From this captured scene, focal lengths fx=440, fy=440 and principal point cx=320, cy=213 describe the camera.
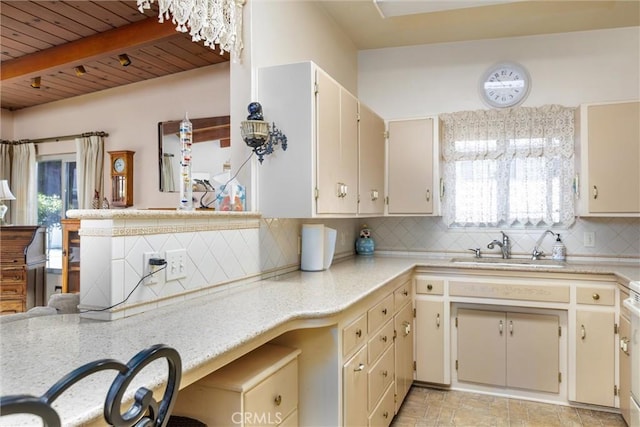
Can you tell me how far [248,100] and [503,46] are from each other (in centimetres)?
239

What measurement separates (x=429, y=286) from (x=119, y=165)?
3465mm

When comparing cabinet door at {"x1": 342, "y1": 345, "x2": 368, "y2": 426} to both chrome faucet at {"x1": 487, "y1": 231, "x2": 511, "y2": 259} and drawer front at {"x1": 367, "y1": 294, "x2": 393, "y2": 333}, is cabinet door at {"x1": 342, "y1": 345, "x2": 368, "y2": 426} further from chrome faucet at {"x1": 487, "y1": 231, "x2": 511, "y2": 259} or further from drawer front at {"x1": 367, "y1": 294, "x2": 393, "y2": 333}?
chrome faucet at {"x1": 487, "y1": 231, "x2": 511, "y2": 259}

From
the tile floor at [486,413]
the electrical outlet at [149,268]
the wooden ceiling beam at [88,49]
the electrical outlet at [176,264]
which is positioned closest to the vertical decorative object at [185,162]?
→ the electrical outlet at [176,264]

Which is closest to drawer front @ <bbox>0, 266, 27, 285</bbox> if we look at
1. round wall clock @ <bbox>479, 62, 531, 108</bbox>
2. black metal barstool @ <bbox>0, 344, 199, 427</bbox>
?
black metal barstool @ <bbox>0, 344, 199, 427</bbox>

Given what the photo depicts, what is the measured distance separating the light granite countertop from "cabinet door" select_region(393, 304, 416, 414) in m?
0.64

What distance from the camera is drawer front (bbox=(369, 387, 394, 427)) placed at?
2.23 meters

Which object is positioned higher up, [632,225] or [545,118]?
[545,118]

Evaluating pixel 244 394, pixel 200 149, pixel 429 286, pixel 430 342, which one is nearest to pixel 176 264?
pixel 244 394

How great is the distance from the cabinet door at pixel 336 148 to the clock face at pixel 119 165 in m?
2.94

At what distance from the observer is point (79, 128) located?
5.17 meters

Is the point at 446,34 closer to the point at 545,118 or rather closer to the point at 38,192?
the point at 545,118

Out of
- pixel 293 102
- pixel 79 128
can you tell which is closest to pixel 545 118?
pixel 293 102

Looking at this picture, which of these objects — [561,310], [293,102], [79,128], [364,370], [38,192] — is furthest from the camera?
[38,192]

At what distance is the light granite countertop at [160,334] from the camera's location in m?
0.92
